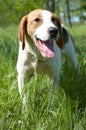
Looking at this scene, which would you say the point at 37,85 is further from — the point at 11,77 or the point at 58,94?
the point at 11,77

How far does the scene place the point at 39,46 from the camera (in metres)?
3.91

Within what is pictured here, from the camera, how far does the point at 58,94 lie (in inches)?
154

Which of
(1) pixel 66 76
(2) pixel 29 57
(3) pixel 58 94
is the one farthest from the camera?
(1) pixel 66 76

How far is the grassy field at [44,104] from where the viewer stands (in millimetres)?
3111

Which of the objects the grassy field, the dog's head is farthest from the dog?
the grassy field

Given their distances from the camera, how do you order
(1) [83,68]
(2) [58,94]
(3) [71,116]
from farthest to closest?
1. (1) [83,68]
2. (2) [58,94]
3. (3) [71,116]

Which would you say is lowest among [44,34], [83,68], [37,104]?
[83,68]

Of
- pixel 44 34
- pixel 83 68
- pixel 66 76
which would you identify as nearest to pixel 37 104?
pixel 44 34

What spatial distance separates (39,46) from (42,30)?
0.27m

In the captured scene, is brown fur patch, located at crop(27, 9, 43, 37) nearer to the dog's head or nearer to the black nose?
the dog's head

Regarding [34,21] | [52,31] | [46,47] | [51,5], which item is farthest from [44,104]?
[51,5]

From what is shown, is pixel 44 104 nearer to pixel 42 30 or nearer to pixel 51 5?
pixel 42 30

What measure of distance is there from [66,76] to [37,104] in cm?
114

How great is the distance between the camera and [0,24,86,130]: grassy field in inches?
122
